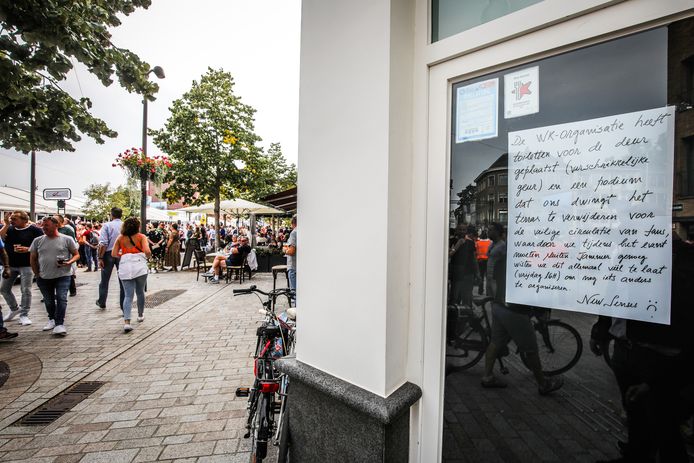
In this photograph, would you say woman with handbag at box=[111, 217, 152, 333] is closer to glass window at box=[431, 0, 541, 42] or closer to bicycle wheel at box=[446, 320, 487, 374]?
bicycle wheel at box=[446, 320, 487, 374]

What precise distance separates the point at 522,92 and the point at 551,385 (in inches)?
55.3

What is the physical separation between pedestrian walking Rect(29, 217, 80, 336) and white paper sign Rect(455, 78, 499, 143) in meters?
6.74

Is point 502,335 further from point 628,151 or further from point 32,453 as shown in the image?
point 32,453

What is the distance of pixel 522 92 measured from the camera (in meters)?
1.48

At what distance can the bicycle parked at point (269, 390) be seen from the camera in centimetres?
232

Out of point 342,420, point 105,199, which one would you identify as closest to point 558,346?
point 342,420

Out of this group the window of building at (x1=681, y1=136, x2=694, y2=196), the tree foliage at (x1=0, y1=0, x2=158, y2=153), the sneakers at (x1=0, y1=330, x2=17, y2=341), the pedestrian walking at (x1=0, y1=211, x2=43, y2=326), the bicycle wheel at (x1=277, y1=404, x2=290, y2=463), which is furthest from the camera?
the pedestrian walking at (x1=0, y1=211, x2=43, y2=326)

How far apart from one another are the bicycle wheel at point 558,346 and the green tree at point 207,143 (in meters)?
14.4

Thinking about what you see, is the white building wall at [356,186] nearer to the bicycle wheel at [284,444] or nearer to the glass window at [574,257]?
the glass window at [574,257]

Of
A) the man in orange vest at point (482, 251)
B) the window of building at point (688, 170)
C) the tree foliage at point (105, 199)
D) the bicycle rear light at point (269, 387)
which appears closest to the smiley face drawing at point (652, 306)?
the window of building at point (688, 170)

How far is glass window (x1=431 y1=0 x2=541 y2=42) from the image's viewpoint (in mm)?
1497

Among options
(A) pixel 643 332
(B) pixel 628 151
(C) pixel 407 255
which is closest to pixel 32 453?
(C) pixel 407 255

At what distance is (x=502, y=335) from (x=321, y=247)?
1.12 metres

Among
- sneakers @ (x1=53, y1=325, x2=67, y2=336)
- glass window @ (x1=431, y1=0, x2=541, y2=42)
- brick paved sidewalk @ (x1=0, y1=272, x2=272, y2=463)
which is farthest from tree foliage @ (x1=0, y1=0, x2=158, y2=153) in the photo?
glass window @ (x1=431, y1=0, x2=541, y2=42)
